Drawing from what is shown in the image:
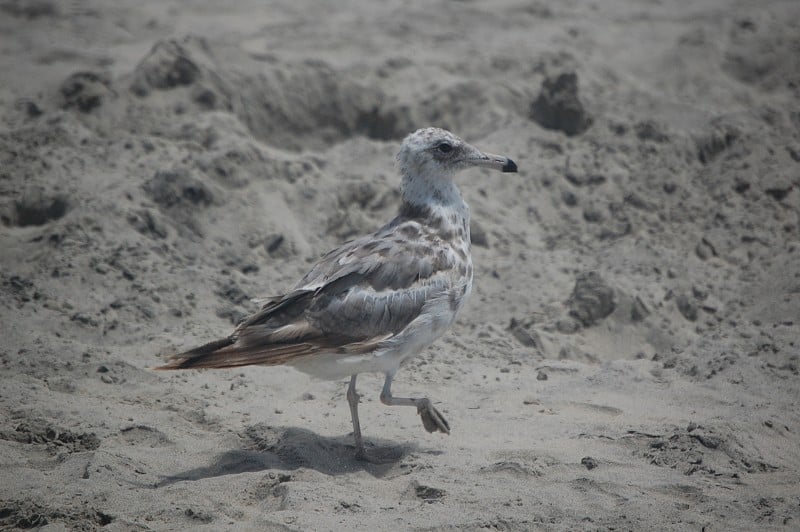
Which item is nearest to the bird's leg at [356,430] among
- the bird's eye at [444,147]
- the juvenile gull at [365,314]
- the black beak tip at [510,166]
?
the juvenile gull at [365,314]

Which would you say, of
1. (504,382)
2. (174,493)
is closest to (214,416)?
(174,493)

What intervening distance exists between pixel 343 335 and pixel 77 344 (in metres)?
2.24

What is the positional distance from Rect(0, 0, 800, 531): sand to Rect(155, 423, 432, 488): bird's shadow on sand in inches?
0.9

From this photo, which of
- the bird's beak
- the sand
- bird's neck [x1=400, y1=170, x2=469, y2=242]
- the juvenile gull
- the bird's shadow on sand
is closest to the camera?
the sand

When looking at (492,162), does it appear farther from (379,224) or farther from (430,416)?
(379,224)

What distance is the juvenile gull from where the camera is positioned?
5.77 m

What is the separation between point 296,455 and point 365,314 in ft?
3.16

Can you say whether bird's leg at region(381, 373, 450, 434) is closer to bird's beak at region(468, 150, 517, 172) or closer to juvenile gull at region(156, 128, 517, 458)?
juvenile gull at region(156, 128, 517, 458)

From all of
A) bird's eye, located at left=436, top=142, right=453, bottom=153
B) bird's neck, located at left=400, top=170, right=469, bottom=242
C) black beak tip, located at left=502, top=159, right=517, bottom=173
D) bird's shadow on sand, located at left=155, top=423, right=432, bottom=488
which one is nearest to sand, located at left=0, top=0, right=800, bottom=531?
bird's shadow on sand, located at left=155, top=423, right=432, bottom=488

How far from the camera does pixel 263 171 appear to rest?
910 centimetres

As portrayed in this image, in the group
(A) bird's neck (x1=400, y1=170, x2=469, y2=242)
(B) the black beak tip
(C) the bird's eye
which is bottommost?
(A) bird's neck (x1=400, y1=170, x2=469, y2=242)

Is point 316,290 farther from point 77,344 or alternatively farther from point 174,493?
point 77,344

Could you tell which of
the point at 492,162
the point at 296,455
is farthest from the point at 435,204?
Result: the point at 296,455

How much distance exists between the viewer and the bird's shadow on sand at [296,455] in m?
5.64
